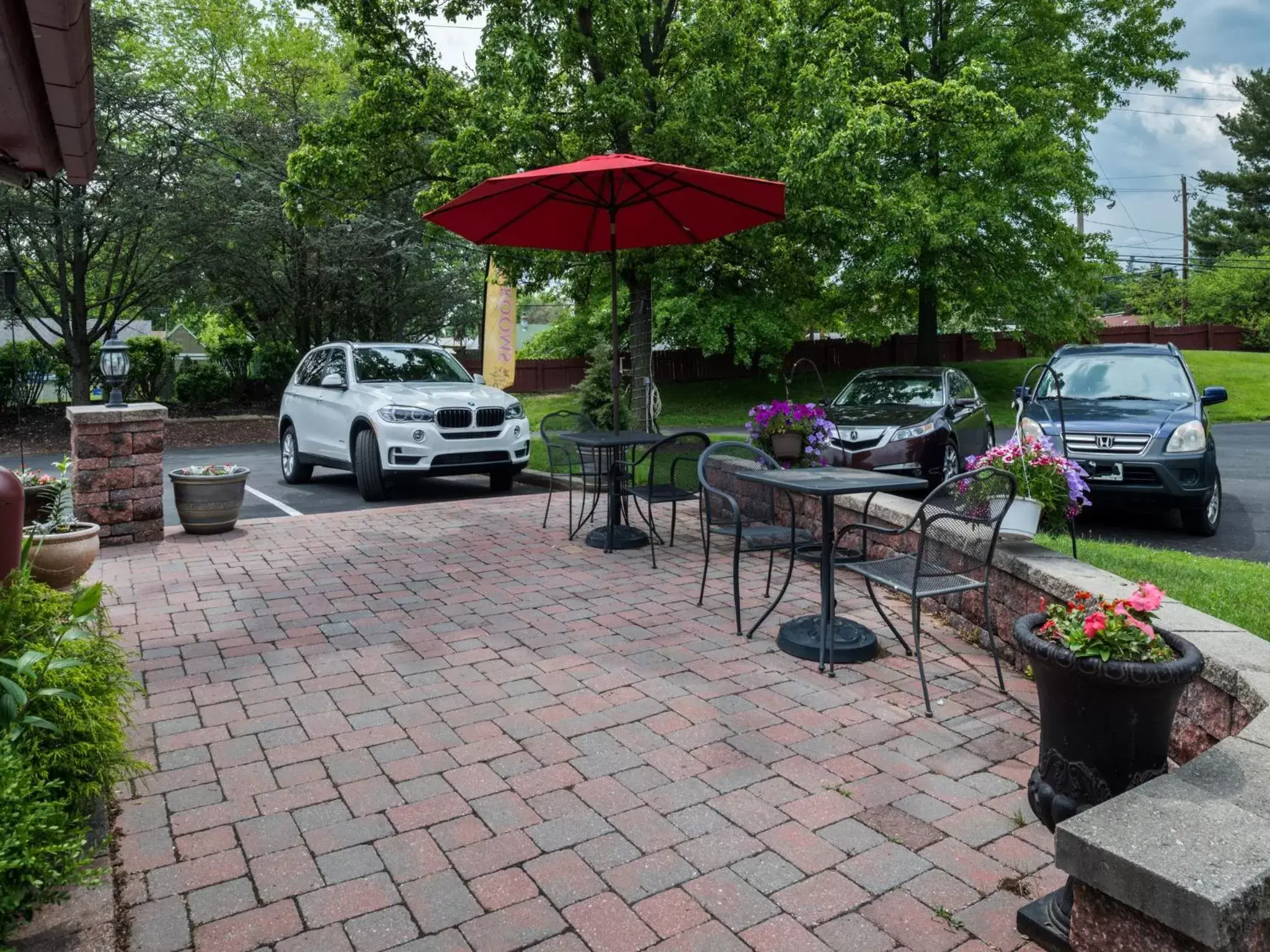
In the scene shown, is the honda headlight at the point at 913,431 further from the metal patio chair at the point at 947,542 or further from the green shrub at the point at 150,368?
the green shrub at the point at 150,368

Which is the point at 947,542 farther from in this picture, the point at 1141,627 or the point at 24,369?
the point at 24,369

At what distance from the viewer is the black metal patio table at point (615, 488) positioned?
6.46 meters

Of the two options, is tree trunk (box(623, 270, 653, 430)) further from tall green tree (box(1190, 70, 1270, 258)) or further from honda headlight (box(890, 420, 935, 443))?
tall green tree (box(1190, 70, 1270, 258))

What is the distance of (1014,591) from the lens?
13.9ft

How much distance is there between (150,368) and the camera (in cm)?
2042

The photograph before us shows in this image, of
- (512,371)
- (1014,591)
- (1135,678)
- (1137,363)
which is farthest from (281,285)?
(1135,678)

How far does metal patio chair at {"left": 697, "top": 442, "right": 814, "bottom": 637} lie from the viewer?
4.62m

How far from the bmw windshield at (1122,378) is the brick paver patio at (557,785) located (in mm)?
4595

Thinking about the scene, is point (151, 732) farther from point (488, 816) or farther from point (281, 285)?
point (281, 285)

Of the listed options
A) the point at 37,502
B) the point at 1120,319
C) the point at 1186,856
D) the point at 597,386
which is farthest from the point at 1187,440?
the point at 1120,319

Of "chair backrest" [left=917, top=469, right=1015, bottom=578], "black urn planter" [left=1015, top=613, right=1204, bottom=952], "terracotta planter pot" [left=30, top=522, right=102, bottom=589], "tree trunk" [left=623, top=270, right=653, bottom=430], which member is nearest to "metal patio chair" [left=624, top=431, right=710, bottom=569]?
"chair backrest" [left=917, top=469, right=1015, bottom=578]

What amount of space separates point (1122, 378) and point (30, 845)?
8.98 metres

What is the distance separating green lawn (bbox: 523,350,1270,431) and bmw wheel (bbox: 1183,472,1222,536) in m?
13.0

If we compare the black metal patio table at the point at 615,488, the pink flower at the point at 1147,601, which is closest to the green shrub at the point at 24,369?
the black metal patio table at the point at 615,488
